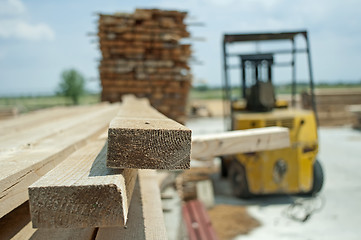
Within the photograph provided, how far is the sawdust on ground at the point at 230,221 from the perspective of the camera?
15.9 feet

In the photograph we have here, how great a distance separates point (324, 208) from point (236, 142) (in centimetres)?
428

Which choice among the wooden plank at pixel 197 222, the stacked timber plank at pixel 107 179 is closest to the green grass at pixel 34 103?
the wooden plank at pixel 197 222

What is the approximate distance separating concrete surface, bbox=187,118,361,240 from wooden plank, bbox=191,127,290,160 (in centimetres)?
289

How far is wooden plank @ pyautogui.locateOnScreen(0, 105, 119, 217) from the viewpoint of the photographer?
1.08 m

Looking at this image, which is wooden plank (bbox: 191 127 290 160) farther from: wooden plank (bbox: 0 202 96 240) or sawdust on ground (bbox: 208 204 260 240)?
sawdust on ground (bbox: 208 204 260 240)

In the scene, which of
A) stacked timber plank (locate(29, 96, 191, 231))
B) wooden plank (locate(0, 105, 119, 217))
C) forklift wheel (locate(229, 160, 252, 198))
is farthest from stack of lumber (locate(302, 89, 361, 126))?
stacked timber plank (locate(29, 96, 191, 231))

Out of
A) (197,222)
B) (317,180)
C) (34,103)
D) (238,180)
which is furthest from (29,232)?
(34,103)

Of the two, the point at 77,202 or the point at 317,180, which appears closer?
the point at 77,202

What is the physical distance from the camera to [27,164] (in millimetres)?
1242

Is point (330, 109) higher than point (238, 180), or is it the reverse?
point (330, 109)

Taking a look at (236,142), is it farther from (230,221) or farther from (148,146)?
(230,221)

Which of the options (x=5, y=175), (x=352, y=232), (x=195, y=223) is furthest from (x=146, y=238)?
(x=352, y=232)

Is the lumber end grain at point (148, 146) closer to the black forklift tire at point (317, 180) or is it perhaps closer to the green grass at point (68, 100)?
the black forklift tire at point (317, 180)

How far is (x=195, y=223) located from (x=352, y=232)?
2.42 metres
